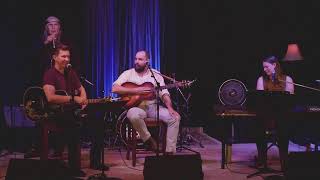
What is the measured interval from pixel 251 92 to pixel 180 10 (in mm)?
4961

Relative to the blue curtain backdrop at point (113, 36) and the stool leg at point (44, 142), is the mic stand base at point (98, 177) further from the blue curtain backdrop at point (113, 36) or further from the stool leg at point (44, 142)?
the blue curtain backdrop at point (113, 36)

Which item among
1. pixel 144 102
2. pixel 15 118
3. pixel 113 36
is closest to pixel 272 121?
pixel 144 102

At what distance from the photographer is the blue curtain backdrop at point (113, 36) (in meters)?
9.63

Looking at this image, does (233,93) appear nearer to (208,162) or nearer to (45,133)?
(208,162)

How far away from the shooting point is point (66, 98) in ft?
19.6

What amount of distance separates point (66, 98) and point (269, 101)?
2506 mm

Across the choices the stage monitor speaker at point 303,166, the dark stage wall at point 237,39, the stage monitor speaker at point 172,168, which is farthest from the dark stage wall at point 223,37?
the stage monitor speaker at point 303,166

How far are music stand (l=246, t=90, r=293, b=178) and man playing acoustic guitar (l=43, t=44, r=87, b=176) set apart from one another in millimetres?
2121

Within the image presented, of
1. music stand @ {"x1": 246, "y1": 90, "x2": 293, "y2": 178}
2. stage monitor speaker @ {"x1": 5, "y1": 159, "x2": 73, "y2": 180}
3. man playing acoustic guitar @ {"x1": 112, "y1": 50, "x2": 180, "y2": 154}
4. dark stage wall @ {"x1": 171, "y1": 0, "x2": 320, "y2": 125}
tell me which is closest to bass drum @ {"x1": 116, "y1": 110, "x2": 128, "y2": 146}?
man playing acoustic guitar @ {"x1": 112, "y1": 50, "x2": 180, "y2": 154}

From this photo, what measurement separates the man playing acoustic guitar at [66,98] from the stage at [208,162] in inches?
13.3

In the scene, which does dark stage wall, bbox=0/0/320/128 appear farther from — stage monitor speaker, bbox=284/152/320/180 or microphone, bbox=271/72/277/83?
stage monitor speaker, bbox=284/152/320/180

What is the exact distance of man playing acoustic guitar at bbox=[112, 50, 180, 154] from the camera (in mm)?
6977

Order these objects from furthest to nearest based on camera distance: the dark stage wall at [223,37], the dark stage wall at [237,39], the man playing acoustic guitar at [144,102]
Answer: the dark stage wall at [237,39] → the dark stage wall at [223,37] → the man playing acoustic guitar at [144,102]

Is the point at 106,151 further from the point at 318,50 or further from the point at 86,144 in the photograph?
the point at 318,50
